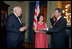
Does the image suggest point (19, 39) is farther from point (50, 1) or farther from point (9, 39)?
point (50, 1)

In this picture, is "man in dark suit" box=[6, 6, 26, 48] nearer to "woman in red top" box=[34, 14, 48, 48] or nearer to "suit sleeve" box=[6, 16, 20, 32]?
"suit sleeve" box=[6, 16, 20, 32]

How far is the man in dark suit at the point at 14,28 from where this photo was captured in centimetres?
123

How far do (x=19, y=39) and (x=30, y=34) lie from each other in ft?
5.06

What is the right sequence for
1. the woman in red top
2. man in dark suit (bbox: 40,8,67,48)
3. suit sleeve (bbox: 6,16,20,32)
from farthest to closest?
the woman in red top → man in dark suit (bbox: 40,8,67,48) → suit sleeve (bbox: 6,16,20,32)

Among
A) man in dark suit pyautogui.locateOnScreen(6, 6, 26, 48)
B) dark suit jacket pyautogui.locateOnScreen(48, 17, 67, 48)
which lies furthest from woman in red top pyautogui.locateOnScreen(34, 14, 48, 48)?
man in dark suit pyautogui.locateOnScreen(6, 6, 26, 48)

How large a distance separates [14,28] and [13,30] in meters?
0.02

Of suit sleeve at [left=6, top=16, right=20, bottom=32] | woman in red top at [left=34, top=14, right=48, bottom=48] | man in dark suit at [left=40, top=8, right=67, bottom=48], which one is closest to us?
suit sleeve at [left=6, top=16, right=20, bottom=32]

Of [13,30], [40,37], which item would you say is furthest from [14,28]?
[40,37]

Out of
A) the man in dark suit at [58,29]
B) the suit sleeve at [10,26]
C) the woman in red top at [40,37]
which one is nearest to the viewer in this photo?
the suit sleeve at [10,26]

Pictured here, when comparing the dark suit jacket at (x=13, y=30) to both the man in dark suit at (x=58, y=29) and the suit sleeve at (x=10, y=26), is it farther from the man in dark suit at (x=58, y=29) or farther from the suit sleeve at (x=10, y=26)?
the man in dark suit at (x=58, y=29)

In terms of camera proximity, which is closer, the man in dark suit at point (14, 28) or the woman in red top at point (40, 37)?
the man in dark suit at point (14, 28)

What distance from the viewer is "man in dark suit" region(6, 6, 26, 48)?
48.5 inches

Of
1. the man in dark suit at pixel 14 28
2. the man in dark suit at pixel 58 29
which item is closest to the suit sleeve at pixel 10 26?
the man in dark suit at pixel 14 28

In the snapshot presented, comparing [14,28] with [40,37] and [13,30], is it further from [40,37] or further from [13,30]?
[40,37]
